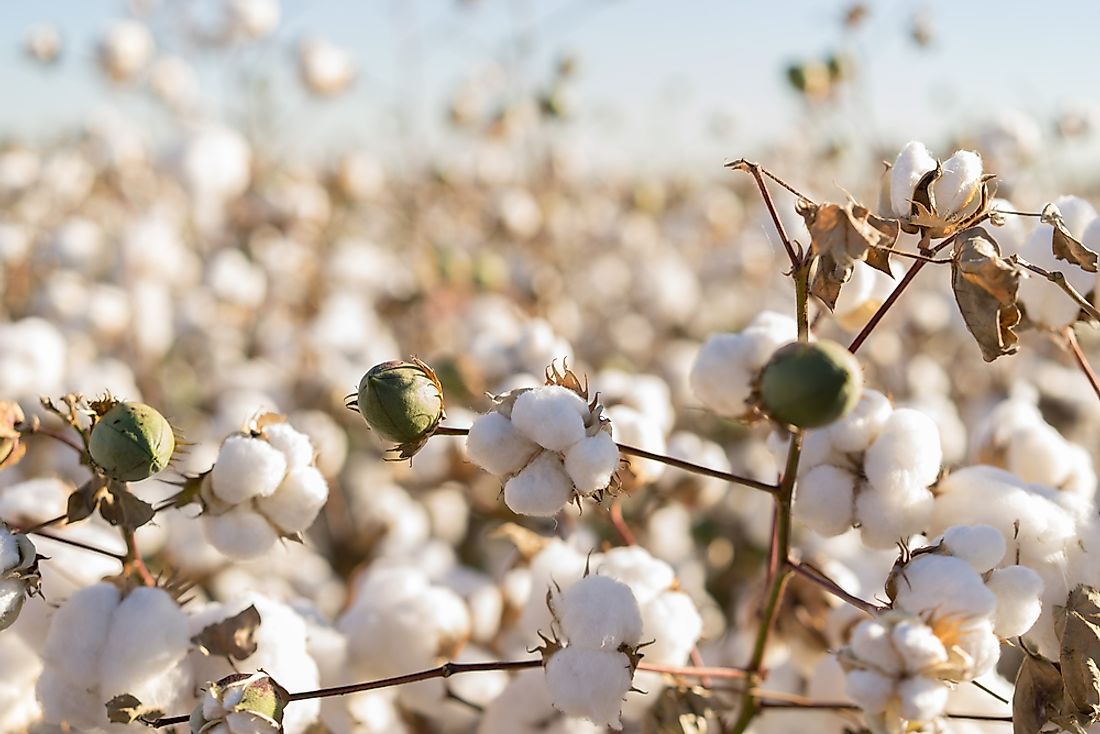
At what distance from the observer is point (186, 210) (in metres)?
3.54

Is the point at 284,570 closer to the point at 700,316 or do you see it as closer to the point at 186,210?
the point at 700,316

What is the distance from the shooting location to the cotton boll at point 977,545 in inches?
27.5

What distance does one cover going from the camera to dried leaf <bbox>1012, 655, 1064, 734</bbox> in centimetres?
73

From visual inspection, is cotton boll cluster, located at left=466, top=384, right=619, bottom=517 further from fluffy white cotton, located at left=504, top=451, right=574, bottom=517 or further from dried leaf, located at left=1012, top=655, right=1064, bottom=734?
dried leaf, located at left=1012, top=655, right=1064, bottom=734

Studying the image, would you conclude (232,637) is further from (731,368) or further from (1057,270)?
(1057,270)

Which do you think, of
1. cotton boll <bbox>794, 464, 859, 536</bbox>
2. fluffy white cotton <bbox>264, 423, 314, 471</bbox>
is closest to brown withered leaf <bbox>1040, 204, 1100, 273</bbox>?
cotton boll <bbox>794, 464, 859, 536</bbox>

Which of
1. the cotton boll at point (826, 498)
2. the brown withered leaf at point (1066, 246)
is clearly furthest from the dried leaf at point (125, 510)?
the brown withered leaf at point (1066, 246)

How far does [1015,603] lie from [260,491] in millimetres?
544

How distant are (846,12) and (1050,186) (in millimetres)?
856

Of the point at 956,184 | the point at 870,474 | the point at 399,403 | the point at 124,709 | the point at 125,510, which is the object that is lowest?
the point at 124,709

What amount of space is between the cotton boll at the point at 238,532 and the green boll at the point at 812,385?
42cm

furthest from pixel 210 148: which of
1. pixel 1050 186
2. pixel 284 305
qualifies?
pixel 1050 186

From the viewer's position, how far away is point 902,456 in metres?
0.75

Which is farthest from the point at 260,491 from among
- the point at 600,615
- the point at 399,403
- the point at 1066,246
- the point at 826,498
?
the point at 1066,246
